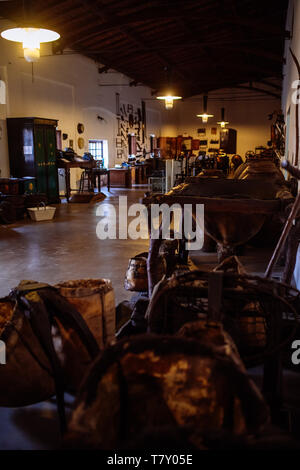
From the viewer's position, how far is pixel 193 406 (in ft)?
3.97

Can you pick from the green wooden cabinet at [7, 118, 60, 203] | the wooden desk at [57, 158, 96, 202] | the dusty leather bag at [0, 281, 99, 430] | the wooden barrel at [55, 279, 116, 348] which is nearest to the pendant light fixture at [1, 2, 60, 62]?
the wooden barrel at [55, 279, 116, 348]

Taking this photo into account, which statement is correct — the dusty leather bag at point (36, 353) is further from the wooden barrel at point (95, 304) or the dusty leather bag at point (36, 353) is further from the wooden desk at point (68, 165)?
the wooden desk at point (68, 165)

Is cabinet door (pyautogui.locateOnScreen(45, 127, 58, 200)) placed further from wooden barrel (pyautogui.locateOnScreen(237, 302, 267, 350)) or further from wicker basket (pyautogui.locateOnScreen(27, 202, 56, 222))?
wooden barrel (pyautogui.locateOnScreen(237, 302, 267, 350))

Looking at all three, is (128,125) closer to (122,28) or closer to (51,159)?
(122,28)

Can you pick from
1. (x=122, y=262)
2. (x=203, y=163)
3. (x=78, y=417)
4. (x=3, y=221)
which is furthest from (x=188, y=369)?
(x=203, y=163)

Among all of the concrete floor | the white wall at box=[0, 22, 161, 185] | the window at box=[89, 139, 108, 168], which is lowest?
the concrete floor

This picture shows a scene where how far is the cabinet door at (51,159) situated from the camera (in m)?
10.0

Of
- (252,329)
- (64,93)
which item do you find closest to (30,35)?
(252,329)

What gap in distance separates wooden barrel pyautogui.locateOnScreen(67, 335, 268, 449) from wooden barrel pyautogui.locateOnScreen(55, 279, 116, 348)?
0.87m

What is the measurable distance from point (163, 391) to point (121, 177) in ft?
45.5

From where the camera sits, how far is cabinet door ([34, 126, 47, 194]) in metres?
9.45

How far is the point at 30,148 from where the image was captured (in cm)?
935

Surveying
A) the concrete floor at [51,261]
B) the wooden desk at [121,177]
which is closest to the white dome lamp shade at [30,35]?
the concrete floor at [51,261]

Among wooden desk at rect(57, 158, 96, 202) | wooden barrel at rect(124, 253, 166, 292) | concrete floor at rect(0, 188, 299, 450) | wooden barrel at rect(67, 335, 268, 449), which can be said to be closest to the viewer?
wooden barrel at rect(67, 335, 268, 449)
